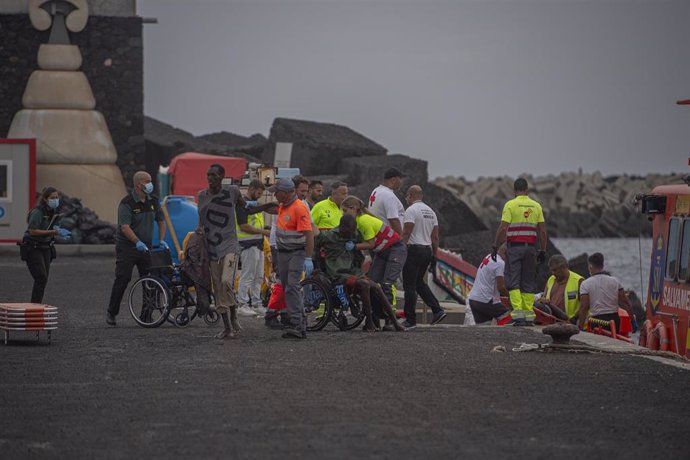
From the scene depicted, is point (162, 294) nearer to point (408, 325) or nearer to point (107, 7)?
point (408, 325)

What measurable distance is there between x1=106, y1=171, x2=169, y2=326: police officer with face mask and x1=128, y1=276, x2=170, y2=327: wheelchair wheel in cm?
26

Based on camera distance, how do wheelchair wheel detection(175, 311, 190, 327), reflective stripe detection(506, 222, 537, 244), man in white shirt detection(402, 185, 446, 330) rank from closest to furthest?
wheelchair wheel detection(175, 311, 190, 327) → man in white shirt detection(402, 185, 446, 330) → reflective stripe detection(506, 222, 537, 244)

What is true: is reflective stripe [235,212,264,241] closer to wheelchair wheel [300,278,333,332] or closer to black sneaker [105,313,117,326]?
black sneaker [105,313,117,326]

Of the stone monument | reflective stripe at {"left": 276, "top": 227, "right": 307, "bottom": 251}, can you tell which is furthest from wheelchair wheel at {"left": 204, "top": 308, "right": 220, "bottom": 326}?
the stone monument

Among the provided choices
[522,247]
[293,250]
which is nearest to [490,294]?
[522,247]

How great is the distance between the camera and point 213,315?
18484mm

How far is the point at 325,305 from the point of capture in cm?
1770

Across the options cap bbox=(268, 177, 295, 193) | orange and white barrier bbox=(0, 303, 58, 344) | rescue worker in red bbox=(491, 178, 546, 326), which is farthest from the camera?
rescue worker in red bbox=(491, 178, 546, 326)

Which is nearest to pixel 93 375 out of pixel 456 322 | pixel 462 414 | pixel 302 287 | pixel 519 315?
pixel 462 414

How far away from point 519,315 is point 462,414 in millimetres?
9123

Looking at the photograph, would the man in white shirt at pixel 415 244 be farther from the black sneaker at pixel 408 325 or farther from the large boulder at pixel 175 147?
the large boulder at pixel 175 147

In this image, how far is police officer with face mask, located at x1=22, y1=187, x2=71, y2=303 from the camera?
18.2 metres

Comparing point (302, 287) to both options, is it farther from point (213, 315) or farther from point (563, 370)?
point (563, 370)

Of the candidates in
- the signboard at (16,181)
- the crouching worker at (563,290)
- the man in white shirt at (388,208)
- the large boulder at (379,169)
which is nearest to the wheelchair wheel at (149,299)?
the man in white shirt at (388,208)
